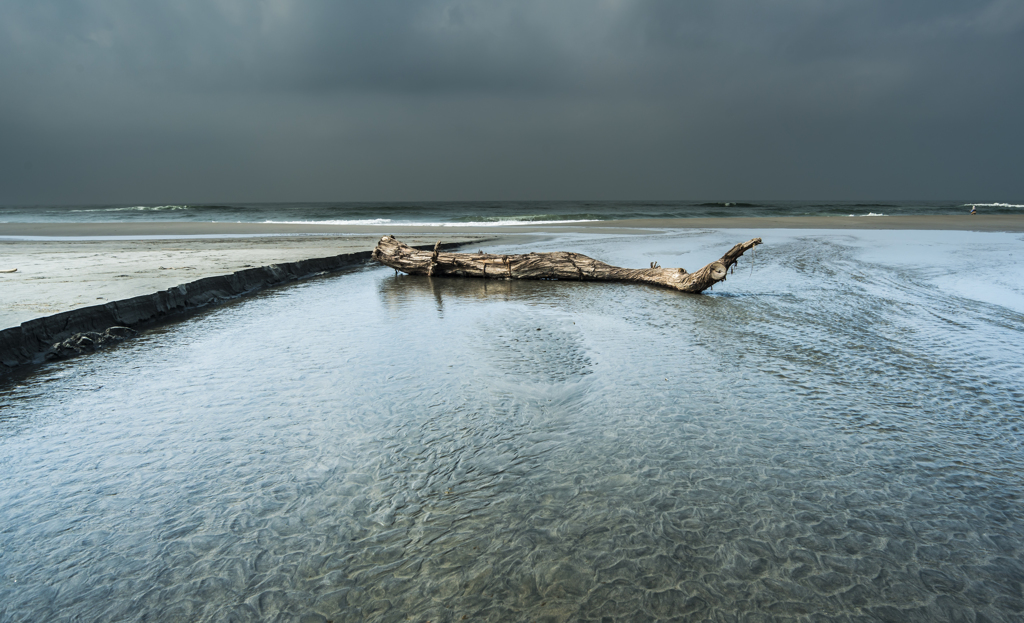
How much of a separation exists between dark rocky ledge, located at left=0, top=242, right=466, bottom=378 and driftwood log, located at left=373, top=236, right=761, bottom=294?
101 inches

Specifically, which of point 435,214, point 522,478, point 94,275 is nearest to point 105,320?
point 94,275

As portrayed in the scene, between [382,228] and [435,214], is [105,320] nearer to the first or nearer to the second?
[382,228]

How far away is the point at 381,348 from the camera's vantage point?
4.81 metres

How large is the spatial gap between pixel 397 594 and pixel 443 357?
9.15 ft

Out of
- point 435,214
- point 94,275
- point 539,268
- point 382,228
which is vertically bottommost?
point 435,214

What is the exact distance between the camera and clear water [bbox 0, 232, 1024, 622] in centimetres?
182

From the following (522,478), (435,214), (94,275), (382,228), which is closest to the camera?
(522,478)

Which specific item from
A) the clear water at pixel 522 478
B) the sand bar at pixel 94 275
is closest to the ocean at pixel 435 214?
the sand bar at pixel 94 275

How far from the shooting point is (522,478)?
2555mm

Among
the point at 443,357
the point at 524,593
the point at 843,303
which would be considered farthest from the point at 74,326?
the point at 843,303

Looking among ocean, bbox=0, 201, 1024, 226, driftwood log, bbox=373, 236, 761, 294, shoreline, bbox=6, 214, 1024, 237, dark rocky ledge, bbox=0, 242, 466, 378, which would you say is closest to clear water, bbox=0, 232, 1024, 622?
dark rocky ledge, bbox=0, 242, 466, 378

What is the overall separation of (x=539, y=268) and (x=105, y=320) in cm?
599

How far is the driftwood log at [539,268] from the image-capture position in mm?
7684

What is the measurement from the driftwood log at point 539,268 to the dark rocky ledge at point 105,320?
2573mm
